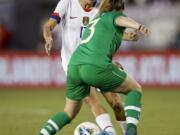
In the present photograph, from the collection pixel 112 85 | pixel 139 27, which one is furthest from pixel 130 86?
pixel 139 27

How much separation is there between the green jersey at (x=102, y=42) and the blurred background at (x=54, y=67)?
361 centimetres

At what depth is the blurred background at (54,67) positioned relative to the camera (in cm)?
1655

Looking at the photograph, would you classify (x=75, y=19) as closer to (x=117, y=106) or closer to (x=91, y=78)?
(x=117, y=106)

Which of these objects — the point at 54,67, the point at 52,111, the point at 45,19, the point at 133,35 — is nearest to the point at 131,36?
the point at 133,35

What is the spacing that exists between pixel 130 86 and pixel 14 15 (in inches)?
742

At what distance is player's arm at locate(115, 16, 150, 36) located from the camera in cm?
980

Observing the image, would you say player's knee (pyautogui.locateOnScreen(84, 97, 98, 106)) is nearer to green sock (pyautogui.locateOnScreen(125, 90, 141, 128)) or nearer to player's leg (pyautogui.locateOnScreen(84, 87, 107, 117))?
player's leg (pyautogui.locateOnScreen(84, 87, 107, 117))

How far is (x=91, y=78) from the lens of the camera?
10.2m

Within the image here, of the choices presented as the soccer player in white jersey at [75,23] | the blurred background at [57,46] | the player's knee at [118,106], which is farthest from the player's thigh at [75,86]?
the blurred background at [57,46]

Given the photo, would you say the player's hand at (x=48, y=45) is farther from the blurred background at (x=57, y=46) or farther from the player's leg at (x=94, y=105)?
the blurred background at (x=57, y=46)

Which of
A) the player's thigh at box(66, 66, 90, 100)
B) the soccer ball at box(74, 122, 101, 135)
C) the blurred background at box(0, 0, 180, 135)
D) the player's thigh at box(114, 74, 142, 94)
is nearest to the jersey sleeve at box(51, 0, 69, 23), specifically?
the player's thigh at box(66, 66, 90, 100)

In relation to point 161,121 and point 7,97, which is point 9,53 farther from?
point 161,121

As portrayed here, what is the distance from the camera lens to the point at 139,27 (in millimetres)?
9852

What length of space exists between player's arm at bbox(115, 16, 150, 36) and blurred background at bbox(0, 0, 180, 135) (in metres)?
3.99
